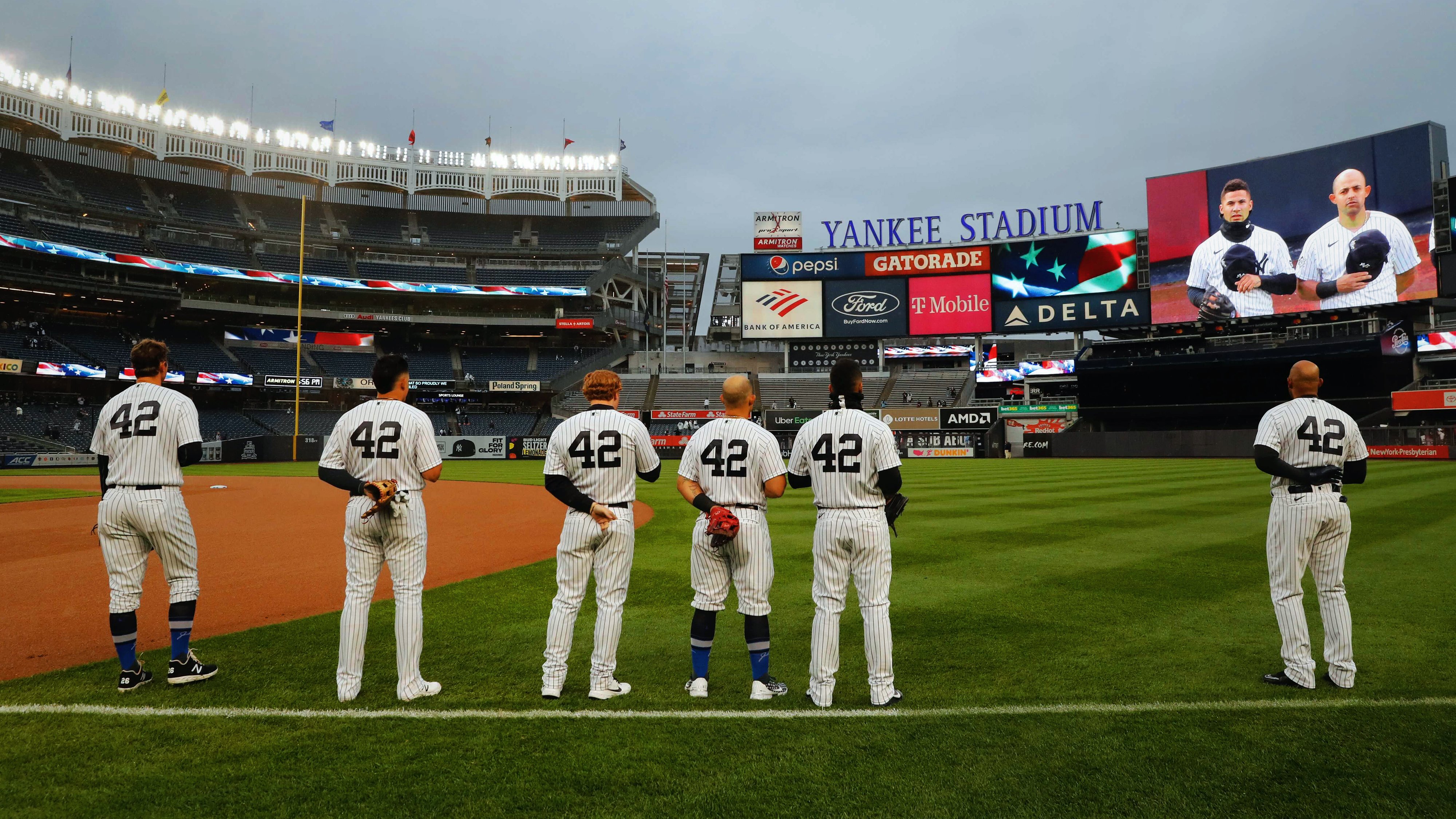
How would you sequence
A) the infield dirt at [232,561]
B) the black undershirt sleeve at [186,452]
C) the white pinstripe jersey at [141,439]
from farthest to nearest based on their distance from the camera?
the infield dirt at [232,561] < the black undershirt sleeve at [186,452] < the white pinstripe jersey at [141,439]

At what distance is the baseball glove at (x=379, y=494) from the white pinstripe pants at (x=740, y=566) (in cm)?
176

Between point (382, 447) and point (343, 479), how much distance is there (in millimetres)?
277

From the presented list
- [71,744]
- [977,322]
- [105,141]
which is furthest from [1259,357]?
[105,141]

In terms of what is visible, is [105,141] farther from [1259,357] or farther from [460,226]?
[1259,357]

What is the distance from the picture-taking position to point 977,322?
160 feet

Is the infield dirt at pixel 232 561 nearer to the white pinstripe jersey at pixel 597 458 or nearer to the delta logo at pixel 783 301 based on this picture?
the white pinstripe jersey at pixel 597 458

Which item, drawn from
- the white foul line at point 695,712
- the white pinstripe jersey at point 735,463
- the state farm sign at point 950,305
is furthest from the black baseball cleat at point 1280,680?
the state farm sign at point 950,305

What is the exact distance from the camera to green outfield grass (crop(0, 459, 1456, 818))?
328 cm

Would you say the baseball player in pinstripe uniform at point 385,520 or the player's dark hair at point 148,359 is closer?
the baseball player in pinstripe uniform at point 385,520

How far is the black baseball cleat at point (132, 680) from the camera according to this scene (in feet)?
15.5

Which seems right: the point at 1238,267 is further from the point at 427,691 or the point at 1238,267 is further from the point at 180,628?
the point at 180,628

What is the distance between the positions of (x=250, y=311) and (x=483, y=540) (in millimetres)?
46793

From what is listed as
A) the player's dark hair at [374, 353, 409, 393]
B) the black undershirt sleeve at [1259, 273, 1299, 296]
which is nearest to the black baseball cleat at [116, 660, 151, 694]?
the player's dark hair at [374, 353, 409, 393]

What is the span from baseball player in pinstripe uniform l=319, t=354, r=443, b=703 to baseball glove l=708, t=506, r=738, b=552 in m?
1.65
